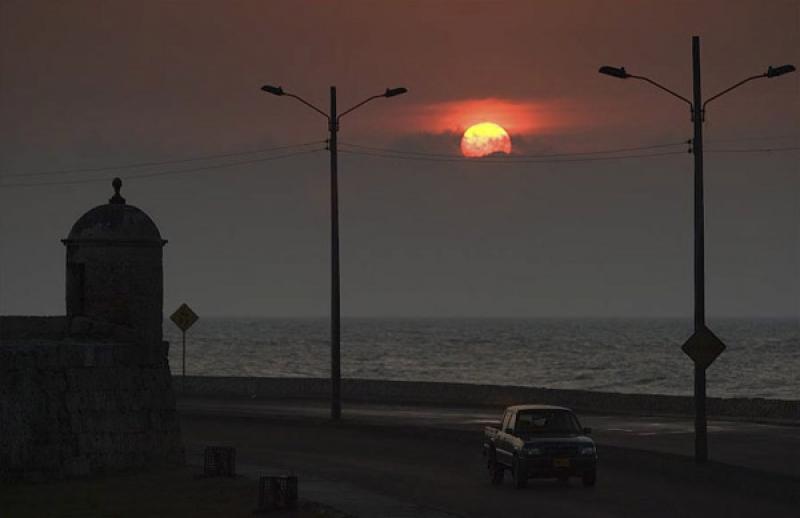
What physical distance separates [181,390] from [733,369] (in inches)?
4677

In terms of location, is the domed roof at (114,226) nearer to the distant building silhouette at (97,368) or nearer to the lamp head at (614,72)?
the distant building silhouette at (97,368)

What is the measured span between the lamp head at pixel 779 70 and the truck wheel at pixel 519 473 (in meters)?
11.5

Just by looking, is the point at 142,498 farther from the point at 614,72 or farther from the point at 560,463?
the point at 614,72

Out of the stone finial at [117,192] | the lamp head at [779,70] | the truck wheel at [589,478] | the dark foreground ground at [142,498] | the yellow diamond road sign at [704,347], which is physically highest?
the lamp head at [779,70]

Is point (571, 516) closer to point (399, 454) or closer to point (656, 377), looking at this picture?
point (399, 454)

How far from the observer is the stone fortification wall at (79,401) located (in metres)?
35.1

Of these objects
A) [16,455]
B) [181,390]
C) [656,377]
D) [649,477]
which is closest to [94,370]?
[16,455]

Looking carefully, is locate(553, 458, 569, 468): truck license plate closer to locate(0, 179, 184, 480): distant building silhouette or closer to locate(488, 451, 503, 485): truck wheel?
locate(488, 451, 503, 485): truck wheel

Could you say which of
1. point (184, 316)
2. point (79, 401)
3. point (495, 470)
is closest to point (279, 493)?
point (495, 470)

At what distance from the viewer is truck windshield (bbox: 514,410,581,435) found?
32.9 metres

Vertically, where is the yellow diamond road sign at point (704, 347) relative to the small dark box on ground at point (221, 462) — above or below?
above

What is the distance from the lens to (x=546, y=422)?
109 feet

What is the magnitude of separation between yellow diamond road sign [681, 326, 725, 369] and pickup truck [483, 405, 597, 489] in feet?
18.2

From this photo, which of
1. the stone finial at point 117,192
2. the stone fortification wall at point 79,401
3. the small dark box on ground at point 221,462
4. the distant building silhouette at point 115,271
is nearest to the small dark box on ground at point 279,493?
the small dark box on ground at point 221,462
